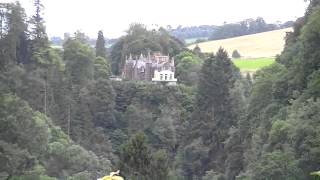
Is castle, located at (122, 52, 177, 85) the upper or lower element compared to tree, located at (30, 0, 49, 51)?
lower

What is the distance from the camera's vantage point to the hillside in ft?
313

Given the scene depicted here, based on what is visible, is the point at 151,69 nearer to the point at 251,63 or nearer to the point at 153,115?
the point at 153,115

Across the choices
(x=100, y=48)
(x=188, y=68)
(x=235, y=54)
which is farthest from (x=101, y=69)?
(x=235, y=54)

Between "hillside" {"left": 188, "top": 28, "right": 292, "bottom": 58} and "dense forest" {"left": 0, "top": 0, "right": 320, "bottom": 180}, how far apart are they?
1763 cm

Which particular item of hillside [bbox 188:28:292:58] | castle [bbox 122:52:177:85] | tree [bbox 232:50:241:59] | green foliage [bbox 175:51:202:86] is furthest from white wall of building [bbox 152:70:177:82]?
tree [bbox 232:50:241:59]

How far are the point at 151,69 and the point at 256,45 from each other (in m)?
30.4

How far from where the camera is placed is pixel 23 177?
34.0 m

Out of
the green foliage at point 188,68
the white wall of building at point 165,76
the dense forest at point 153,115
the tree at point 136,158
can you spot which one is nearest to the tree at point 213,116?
the dense forest at point 153,115

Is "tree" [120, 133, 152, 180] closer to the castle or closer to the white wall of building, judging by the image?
→ the castle

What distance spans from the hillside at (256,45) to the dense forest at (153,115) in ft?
57.9

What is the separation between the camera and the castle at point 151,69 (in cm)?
7244

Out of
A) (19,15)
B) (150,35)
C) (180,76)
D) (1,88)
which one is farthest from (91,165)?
(150,35)

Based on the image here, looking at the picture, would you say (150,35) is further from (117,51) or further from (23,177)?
(23,177)

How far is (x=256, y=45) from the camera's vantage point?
101125mm
